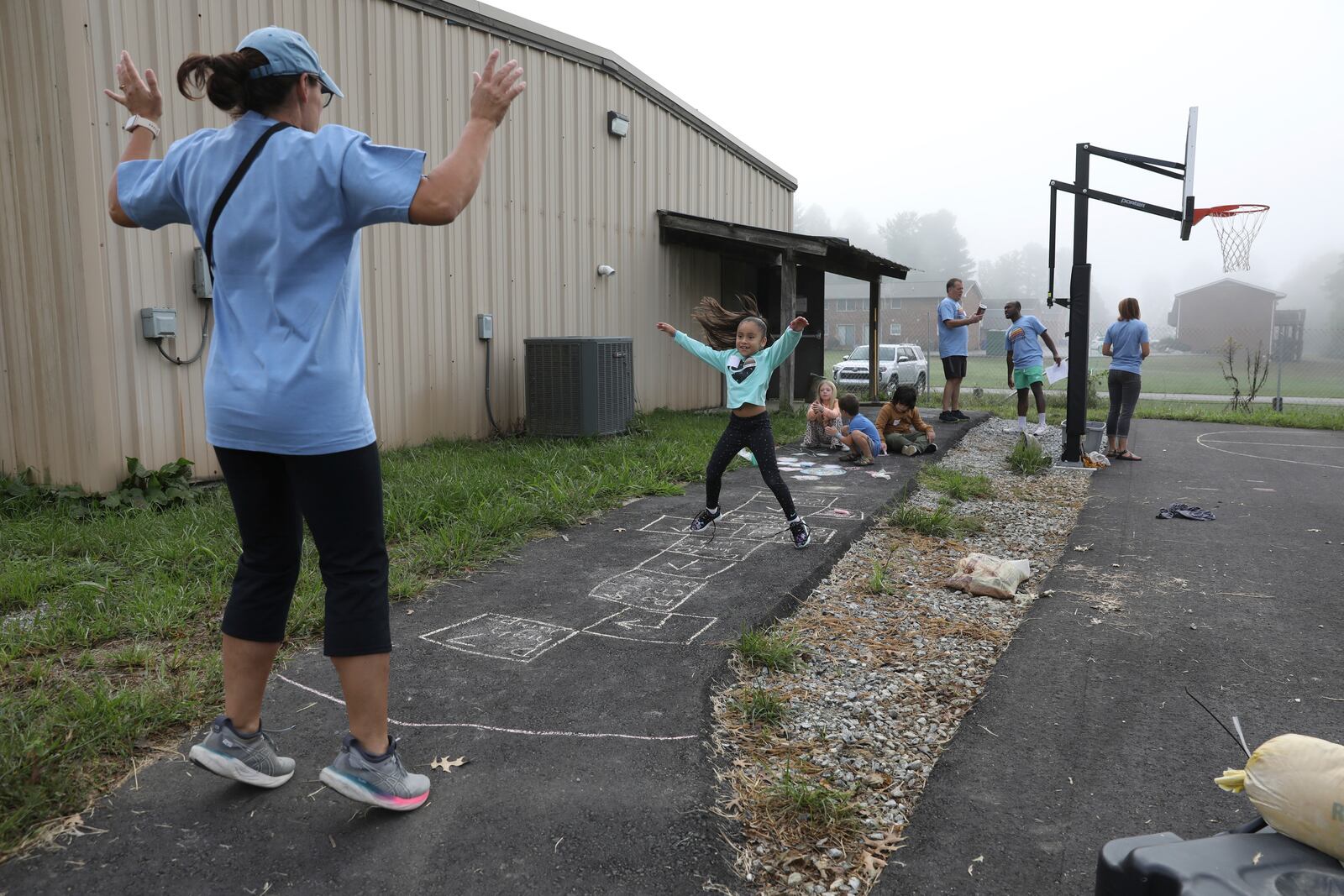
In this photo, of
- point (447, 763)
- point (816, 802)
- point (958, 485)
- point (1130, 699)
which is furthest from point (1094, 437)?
point (447, 763)

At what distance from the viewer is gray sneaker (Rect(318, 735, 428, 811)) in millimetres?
2301

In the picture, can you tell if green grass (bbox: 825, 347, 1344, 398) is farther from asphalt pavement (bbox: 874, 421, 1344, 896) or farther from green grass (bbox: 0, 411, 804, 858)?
green grass (bbox: 0, 411, 804, 858)

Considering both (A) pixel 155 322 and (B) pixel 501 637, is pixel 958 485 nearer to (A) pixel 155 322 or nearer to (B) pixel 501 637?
(B) pixel 501 637

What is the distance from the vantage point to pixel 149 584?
13.8 feet

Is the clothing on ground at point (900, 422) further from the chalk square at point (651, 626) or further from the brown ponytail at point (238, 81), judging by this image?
the brown ponytail at point (238, 81)

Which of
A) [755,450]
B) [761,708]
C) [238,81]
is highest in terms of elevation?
[238,81]

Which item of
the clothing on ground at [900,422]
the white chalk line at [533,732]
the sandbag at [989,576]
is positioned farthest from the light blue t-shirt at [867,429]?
the white chalk line at [533,732]

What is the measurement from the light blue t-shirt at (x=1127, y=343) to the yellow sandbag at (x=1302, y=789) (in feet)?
28.9

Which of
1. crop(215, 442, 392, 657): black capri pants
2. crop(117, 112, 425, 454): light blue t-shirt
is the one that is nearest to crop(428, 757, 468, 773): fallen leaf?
crop(215, 442, 392, 657): black capri pants

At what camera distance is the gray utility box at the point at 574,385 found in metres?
9.09

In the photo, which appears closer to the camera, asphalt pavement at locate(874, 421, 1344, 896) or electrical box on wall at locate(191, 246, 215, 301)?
asphalt pavement at locate(874, 421, 1344, 896)

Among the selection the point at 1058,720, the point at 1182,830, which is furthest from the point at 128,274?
the point at 1182,830

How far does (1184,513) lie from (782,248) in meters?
6.60

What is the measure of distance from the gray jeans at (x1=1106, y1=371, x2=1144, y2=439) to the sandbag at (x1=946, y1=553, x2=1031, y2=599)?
216 inches
